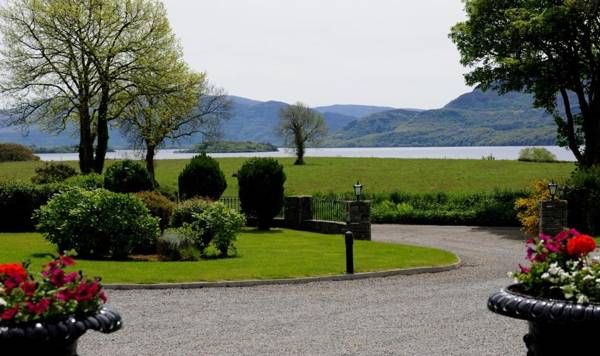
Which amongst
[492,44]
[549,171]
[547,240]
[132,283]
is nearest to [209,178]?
[492,44]

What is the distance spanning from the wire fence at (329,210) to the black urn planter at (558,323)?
25771 mm

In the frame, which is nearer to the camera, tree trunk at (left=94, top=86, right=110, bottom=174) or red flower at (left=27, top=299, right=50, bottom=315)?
red flower at (left=27, top=299, right=50, bottom=315)

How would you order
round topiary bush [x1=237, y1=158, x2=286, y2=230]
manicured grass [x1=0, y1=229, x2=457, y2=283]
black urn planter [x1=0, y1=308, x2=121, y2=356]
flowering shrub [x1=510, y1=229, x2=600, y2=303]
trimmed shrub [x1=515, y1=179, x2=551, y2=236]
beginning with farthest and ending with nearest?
round topiary bush [x1=237, y1=158, x2=286, y2=230] → trimmed shrub [x1=515, y1=179, x2=551, y2=236] → manicured grass [x1=0, y1=229, x2=457, y2=283] → flowering shrub [x1=510, y1=229, x2=600, y2=303] → black urn planter [x1=0, y1=308, x2=121, y2=356]

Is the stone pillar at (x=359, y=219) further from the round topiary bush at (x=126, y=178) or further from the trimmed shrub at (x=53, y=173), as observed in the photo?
the trimmed shrub at (x=53, y=173)

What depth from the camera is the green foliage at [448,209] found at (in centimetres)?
3631

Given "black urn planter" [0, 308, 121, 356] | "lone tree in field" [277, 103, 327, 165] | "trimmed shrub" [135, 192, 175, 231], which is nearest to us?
"black urn planter" [0, 308, 121, 356]

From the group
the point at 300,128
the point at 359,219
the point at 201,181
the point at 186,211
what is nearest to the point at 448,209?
the point at 359,219

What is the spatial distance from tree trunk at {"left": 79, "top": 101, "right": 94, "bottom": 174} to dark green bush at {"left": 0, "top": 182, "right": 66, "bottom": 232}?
651 inches

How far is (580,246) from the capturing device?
21.8 ft

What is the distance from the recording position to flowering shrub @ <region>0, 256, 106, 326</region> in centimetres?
554

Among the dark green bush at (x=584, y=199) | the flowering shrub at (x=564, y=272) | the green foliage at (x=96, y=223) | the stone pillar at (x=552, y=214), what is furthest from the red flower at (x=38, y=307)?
the dark green bush at (x=584, y=199)

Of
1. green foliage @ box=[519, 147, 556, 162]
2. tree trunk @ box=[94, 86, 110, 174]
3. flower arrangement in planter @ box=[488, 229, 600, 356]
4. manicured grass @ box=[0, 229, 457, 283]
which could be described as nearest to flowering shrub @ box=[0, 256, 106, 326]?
flower arrangement in planter @ box=[488, 229, 600, 356]

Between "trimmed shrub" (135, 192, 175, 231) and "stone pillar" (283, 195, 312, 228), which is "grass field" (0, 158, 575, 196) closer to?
"stone pillar" (283, 195, 312, 228)

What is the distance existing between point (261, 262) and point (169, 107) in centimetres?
3563
